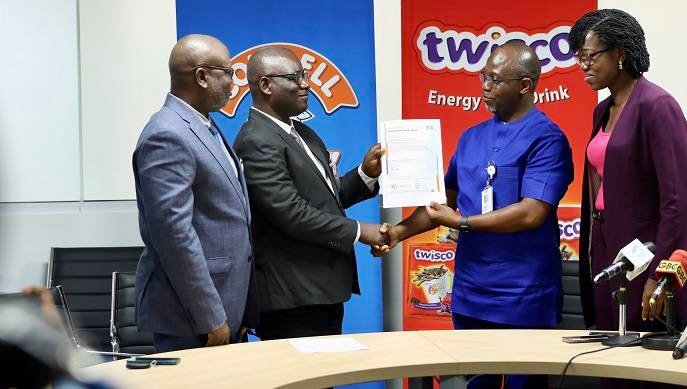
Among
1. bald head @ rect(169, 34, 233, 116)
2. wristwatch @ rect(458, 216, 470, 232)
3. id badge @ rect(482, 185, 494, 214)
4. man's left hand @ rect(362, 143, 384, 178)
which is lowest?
wristwatch @ rect(458, 216, 470, 232)

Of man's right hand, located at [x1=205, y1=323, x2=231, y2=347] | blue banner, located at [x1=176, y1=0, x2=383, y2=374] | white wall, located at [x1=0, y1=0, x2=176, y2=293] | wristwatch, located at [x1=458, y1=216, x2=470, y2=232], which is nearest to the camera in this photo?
man's right hand, located at [x1=205, y1=323, x2=231, y2=347]

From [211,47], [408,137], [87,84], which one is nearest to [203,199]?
[211,47]

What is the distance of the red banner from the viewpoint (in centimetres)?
461

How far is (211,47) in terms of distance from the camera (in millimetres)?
3029

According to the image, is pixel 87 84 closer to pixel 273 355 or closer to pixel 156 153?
pixel 156 153

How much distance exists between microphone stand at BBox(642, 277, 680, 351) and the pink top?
0.59 m

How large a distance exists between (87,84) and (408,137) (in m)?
2.26

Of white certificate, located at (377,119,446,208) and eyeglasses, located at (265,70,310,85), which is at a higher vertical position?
eyeglasses, located at (265,70,310,85)

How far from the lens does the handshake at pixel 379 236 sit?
3594 millimetres

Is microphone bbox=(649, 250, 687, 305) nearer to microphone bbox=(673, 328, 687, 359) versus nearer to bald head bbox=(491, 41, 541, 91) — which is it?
microphone bbox=(673, 328, 687, 359)

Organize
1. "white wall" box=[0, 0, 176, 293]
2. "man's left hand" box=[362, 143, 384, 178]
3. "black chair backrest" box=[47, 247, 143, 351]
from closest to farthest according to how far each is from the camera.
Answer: "man's left hand" box=[362, 143, 384, 178] → "black chair backrest" box=[47, 247, 143, 351] → "white wall" box=[0, 0, 176, 293]

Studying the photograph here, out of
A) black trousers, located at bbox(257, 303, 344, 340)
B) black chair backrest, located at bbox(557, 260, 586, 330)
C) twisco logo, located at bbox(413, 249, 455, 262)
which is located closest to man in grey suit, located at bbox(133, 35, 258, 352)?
black trousers, located at bbox(257, 303, 344, 340)

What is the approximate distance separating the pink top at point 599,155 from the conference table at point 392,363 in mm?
608

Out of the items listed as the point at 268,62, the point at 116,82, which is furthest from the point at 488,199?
the point at 116,82
